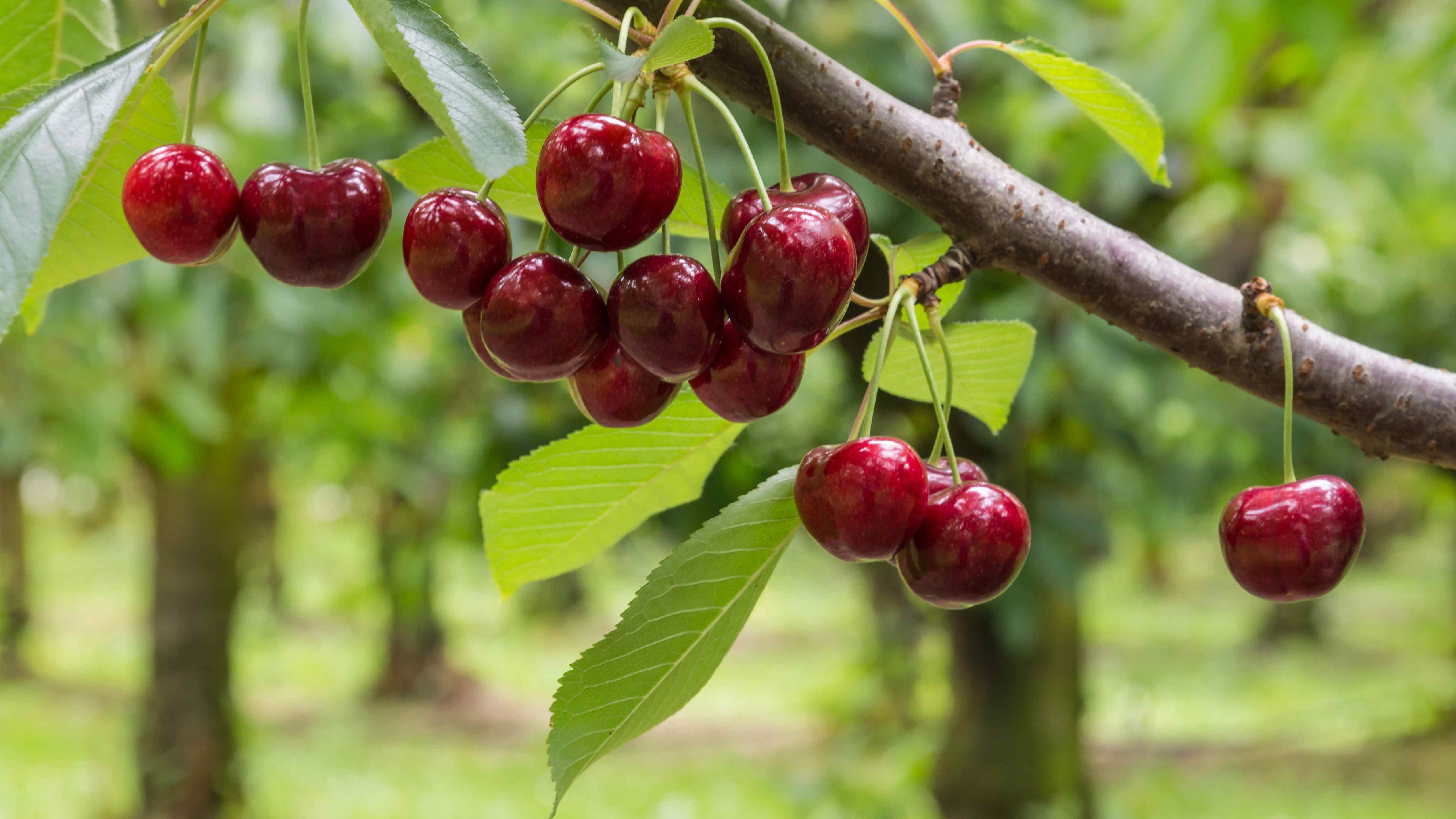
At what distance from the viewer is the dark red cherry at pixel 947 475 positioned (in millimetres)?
759

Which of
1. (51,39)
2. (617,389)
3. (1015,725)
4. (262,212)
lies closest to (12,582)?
(1015,725)

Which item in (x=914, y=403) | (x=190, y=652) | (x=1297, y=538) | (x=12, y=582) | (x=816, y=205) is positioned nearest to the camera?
(x=816, y=205)

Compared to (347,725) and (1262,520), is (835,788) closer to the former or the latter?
(1262,520)

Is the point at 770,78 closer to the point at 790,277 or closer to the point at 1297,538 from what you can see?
the point at 790,277

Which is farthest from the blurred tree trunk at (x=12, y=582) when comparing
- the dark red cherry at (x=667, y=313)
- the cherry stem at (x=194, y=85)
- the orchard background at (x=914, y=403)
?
the dark red cherry at (x=667, y=313)

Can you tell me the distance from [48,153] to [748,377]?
38 cm

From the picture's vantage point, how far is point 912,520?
68cm

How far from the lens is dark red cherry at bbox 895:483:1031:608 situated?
679 millimetres

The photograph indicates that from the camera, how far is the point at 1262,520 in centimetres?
76

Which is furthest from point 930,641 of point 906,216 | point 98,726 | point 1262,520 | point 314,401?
point 98,726

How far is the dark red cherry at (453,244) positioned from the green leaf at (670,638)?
20 cm

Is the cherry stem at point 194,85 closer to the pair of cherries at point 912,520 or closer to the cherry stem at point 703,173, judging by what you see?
the cherry stem at point 703,173

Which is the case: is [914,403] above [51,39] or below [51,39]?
below

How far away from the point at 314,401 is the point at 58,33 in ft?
11.7
